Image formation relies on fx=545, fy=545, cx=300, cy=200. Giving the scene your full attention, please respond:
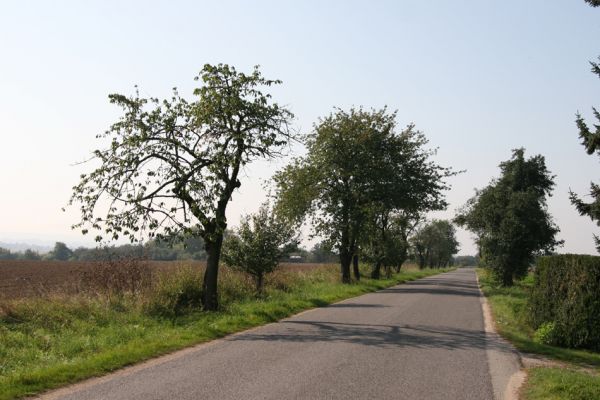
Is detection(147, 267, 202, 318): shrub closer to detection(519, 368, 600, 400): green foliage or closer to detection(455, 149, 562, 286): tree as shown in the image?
detection(519, 368, 600, 400): green foliage

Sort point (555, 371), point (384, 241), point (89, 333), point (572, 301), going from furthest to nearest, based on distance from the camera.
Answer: point (384, 241) < point (572, 301) < point (89, 333) < point (555, 371)

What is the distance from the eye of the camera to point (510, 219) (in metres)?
35.6

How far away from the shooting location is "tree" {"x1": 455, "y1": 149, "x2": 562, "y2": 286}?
35406mm

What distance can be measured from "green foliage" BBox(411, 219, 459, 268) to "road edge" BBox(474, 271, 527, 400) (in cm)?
8374

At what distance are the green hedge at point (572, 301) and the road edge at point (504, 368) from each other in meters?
1.41

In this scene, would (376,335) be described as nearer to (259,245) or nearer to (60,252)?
(259,245)

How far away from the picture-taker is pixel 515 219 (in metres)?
35.3

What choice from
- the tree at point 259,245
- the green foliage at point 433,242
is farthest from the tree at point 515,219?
the green foliage at point 433,242

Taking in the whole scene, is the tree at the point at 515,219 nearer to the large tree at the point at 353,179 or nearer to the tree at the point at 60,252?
the large tree at the point at 353,179

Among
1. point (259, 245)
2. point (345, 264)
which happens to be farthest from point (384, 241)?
point (259, 245)

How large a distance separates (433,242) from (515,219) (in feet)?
246

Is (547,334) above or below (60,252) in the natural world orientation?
below

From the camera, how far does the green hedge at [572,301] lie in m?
12.5

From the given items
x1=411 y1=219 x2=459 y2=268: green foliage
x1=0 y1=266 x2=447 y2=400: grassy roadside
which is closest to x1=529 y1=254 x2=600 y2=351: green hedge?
x1=0 y1=266 x2=447 y2=400: grassy roadside
